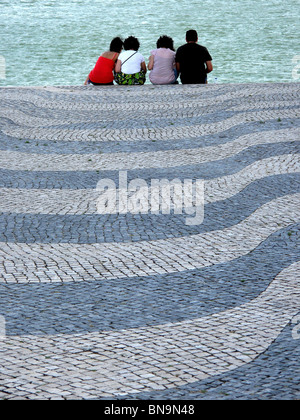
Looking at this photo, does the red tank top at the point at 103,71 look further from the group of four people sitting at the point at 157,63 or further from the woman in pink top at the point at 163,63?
the woman in pink top at the point at 163,63

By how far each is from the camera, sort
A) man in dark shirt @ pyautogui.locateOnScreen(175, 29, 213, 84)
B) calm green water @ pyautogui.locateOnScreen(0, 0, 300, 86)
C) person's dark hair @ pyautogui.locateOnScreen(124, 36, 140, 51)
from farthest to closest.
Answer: calm green water @ pyautogui.locateOnScreen(0, 0, 300, 86)
person's dark hair @ pyautogui.locateOnScreen(124, 36, 140, 51)
man in dark shirt @ pyautogui.locateOnScreen(175, 29, 213, 84)

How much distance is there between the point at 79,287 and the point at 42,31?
143 ft

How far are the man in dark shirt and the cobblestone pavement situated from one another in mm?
3043

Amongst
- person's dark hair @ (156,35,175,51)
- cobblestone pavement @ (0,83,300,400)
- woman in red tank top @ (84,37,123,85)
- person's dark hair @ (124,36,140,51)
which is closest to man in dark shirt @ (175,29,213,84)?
person's dark hair @ (156,35,175,51)

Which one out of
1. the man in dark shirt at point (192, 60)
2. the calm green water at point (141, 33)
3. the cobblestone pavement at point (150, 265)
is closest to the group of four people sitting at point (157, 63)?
the man in dark shirt at point (192, 60)

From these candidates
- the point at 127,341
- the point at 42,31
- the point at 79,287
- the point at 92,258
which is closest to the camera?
the point at 127,341

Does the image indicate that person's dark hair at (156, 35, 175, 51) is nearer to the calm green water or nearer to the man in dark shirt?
the man in dark shirt

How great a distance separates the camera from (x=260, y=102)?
1481 centimetres

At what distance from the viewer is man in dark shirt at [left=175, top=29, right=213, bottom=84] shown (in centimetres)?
1595

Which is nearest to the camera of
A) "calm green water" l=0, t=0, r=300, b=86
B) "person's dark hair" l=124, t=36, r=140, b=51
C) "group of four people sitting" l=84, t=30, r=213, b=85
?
"group of four people sitting" l=84, t=30, r=213, b=85

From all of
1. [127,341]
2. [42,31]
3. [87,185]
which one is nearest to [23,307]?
[127,341]

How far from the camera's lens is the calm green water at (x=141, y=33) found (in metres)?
30.8

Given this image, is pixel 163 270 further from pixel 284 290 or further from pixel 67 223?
pixel 67 223
